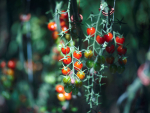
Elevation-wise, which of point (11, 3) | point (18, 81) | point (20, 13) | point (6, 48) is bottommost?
point (18, 81)

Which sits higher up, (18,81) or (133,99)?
(18,81)

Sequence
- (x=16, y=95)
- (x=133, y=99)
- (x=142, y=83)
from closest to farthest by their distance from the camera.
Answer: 1. (x=142, y=83)
2. (x=133, y=99)
3. (x=16, y=95)

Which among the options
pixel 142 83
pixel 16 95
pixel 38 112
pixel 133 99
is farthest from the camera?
pixel 16 95

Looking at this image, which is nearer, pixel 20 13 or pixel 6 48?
pixel 20 13

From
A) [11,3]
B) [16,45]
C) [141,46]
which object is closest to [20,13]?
[11,3]

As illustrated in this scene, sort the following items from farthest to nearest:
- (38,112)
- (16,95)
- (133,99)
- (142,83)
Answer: (16,95)
(38,112)
(133,99)
(142,83)

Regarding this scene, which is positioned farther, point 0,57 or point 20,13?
point 0,57

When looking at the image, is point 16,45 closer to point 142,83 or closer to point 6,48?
point 6,48

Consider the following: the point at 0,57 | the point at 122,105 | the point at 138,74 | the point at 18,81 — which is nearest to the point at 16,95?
the point at 18,81

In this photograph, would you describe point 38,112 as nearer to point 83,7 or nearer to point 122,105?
point 122,105
